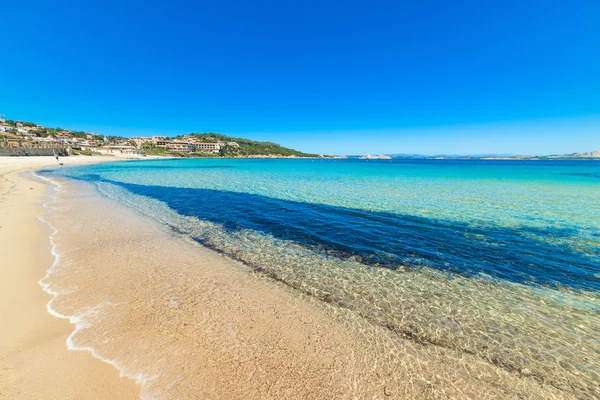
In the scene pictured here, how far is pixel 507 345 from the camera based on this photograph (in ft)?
15.1

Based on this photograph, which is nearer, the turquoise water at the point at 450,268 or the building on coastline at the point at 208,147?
the turquoise water at the point at 450,268

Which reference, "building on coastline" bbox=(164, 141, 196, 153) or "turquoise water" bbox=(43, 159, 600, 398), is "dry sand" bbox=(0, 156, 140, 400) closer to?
"turquoise water" bbox=(43, 159, 600, 398)

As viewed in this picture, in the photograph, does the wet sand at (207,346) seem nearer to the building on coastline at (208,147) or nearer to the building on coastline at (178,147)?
the building on coastline at (178,147)

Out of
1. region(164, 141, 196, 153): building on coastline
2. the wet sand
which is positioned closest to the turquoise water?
the wet sand

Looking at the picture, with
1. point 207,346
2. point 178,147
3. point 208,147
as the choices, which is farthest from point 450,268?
point 208,147

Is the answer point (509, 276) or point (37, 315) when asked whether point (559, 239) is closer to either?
point (509, 276)

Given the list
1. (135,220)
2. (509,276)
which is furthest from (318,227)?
(135,220)

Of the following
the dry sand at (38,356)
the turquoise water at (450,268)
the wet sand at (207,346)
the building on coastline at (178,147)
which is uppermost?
the building on coastline at (178,147)

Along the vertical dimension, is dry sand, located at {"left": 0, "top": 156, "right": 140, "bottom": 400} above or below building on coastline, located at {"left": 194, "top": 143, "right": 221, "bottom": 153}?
below

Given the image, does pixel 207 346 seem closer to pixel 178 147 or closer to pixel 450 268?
pixel 450 268

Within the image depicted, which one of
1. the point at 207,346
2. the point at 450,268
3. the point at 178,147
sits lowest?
the point at 450,268

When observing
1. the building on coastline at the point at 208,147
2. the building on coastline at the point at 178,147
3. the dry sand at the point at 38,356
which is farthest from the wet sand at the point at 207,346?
the building on coastline at the point at 208,147

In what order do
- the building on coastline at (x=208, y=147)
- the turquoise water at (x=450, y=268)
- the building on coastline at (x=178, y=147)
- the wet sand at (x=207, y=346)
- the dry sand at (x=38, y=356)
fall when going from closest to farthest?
the dry sand at (x=38, y=356) < the wet sand at (x=207, y=346) < the turquoise water at (x=450, y=268) < the building on coastline at (x=178, y=147) < the building on coastline at (x=208, y=147)

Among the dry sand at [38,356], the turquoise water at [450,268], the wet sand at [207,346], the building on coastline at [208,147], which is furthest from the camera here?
the building on coastline at [208,147]
